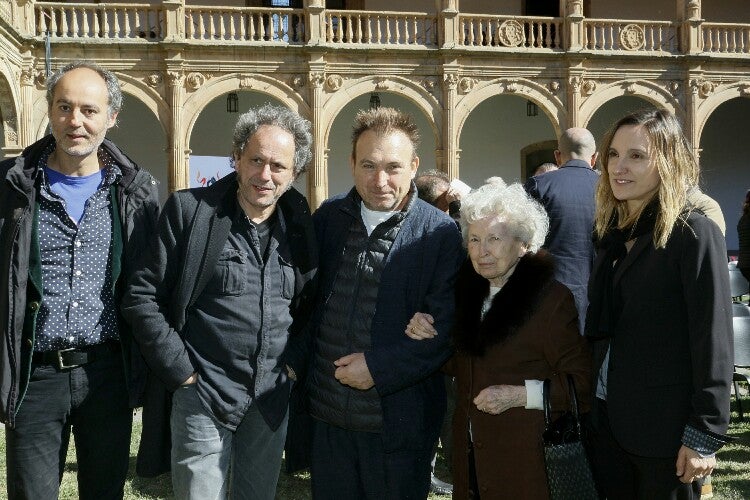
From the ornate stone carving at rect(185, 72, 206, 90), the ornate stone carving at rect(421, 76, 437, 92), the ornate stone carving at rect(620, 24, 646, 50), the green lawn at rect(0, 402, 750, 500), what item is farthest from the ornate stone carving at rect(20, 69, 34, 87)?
the ornate stone carving at rect(620, 24, 646, 50)

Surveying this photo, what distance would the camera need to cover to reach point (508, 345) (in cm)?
257

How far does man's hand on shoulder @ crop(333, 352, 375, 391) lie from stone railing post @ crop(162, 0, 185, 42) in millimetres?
13327

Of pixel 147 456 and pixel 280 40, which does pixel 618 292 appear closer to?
pixel 147 456

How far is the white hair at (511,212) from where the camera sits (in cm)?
265

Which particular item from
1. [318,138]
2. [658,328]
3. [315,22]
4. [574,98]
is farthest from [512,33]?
[658,328]

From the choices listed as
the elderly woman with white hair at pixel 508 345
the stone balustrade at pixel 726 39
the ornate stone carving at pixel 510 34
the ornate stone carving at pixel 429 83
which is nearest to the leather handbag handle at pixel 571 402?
the elderly woman with white hair at pixel 508 345

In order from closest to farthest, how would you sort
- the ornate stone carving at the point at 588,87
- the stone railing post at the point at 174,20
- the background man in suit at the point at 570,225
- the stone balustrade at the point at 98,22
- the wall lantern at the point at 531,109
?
the background man in suit at the point at 570,225, the stone balustrade at the point at 98,22, the stone railing post at the point at 174,20, the ornate stone carving at the point at 588,87, the wall lantern at the point at 531,109

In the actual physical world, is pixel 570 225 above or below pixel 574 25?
below

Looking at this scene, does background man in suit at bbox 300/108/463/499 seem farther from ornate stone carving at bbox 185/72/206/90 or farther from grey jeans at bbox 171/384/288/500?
ornate stone carving at bbox 185/72/206/90

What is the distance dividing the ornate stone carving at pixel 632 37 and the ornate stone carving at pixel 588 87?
116 cm

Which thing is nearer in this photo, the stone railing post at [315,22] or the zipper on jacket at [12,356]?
the zipper on jacket at [12,356]

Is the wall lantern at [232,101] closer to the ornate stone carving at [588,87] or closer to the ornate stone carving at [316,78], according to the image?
the ornate stone carving at [316,78]

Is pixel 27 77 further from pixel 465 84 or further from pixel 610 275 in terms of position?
pixel 610 275

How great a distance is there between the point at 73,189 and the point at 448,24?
45.2ft
